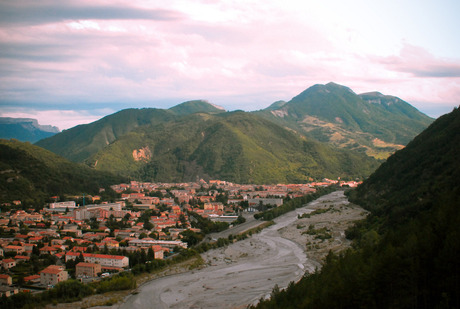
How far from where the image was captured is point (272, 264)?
38.8 metres

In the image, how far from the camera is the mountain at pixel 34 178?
75.2 metres

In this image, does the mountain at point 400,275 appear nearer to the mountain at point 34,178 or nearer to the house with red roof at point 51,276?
the house with red roof at point 51,276

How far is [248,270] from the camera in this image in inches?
1476

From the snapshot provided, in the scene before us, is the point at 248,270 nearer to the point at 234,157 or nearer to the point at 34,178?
the point at 34,178

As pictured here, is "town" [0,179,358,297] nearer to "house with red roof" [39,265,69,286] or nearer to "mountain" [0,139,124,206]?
"house with red roof" [39,265,69,286]

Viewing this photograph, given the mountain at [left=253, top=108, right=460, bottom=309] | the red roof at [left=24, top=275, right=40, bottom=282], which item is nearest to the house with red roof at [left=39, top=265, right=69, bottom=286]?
the red roof at [left=24, top=275, right=40, bottom=282]

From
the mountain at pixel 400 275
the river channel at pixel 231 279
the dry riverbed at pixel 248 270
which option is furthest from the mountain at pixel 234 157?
the mountain at pixel 400 275

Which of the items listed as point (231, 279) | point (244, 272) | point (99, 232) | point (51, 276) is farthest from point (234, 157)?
point (51, 276)

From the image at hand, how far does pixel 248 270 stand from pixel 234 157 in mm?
101309

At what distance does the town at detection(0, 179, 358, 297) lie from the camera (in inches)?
1448

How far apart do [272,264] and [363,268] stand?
18583 mm

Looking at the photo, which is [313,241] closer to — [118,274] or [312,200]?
[118,274]

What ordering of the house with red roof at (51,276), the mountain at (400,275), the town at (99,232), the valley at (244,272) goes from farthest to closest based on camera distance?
the town at (99,232) → the house with red roof at (51,276) → the valley at (244,272) → the mountain at (400,275)

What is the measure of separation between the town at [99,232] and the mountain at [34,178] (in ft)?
9.31
